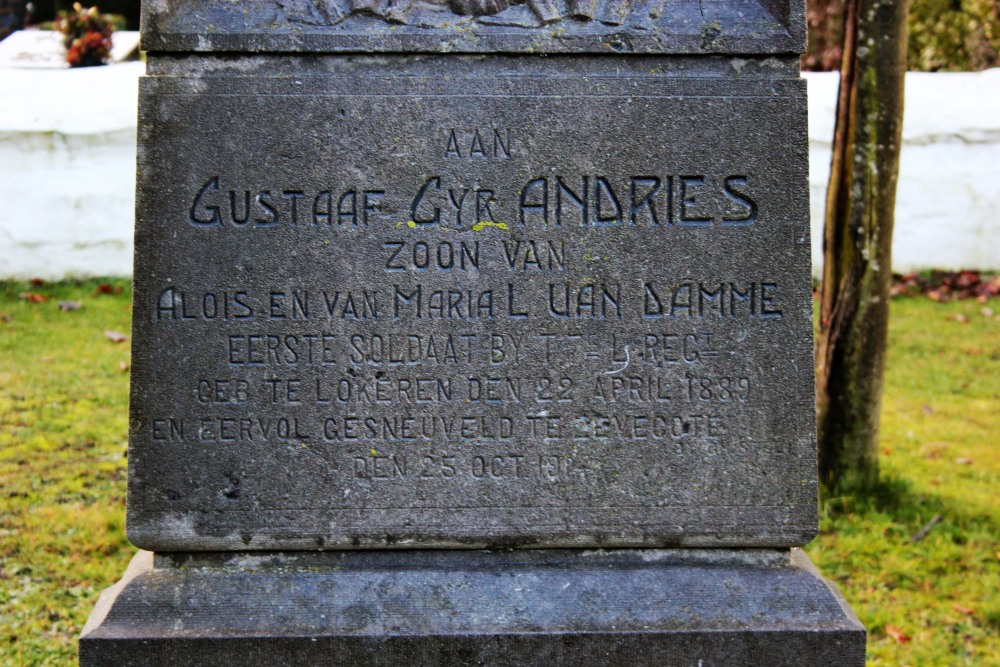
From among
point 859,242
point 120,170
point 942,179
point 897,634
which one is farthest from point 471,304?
point 942,179

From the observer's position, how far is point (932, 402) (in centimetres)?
631

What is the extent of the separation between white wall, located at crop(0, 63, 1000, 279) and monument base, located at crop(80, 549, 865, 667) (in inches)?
233

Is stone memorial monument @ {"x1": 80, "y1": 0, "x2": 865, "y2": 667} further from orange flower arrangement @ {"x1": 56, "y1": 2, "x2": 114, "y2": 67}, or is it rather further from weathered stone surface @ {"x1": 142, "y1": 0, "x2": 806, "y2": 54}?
orange flower arrangement @ {"x1": 56, "y1": 2, "x2": 114, "y2": 67}

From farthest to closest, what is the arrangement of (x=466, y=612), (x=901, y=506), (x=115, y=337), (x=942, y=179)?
(x=942, y=179)
(x=115, y=337)
(x=901, y=506)
(x=466, y=612)

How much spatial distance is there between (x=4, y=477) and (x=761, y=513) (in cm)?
374

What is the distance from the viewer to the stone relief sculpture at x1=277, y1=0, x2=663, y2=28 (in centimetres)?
273

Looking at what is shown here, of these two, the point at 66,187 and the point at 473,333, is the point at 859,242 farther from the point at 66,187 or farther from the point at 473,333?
the point at 66,187

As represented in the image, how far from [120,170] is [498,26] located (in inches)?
245

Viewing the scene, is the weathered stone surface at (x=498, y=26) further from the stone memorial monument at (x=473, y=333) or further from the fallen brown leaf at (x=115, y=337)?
the fallen brown leaf at (x=115, y=337)

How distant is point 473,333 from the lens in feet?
9.14

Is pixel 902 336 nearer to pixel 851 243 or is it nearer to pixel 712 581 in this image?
pixel 851 243

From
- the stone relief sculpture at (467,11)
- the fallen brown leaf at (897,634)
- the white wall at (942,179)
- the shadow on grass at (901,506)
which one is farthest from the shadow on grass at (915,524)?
the white wall at (942,179)

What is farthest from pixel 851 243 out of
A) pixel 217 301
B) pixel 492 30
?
pixel 217 301

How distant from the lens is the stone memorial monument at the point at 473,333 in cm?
272
